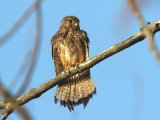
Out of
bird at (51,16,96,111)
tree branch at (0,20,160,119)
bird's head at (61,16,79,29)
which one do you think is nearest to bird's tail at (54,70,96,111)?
bird at (51,16,96,111)

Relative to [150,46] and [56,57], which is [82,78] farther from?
[150,46]

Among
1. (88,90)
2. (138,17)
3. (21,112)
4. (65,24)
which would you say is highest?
(65,24)

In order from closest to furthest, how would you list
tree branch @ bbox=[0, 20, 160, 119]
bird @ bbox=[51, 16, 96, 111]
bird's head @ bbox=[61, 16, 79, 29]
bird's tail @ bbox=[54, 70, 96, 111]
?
tree branch @ bbox=[0, 20, 160, 119] → bird's tail @ bbox=[54, 70, 96, 111] → bird @ bbox=[51, 16, 96, 111] → bird's head @ bbox=[61, 16, 79, 29]

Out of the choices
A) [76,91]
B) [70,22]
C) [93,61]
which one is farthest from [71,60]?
[93,61]

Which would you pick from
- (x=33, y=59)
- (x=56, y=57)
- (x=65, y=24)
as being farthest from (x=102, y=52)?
(x=65, y=24)

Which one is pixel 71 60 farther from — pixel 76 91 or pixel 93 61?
pixel 93 61

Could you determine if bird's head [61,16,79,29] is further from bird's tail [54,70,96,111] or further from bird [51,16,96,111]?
bird's tail [54,70,96,111]

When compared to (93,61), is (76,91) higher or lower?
higher
